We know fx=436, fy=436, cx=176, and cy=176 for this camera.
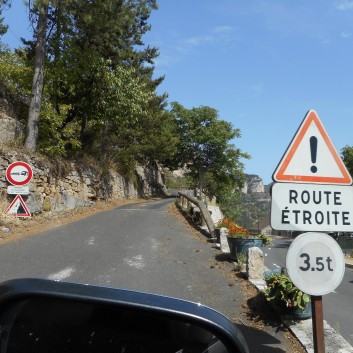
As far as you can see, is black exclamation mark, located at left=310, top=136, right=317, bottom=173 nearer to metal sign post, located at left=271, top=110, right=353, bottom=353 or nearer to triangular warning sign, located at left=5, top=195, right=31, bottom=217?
metal sign post, located at left=271, top=110, right=353, bottom=353

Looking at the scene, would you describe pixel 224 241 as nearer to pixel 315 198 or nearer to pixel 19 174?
Result: pixel 19 174

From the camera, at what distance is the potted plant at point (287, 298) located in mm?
5816

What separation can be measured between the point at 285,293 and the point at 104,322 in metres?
4.81

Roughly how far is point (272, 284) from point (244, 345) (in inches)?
187

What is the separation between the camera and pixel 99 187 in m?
25.1

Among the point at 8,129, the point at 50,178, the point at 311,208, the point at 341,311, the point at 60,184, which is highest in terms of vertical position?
the point at 8,129

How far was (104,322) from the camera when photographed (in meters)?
1.62

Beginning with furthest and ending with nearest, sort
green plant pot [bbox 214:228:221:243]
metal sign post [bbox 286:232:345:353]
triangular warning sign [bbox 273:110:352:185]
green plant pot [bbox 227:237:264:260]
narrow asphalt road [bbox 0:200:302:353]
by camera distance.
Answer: green plant pot [bbox 214:228:221:243], green plant pot [bbox 227:237:264:260], narrow asphalt road [bbox 0:200:302:353], triangular warning sign [bbox 273:110:352:185], metal sign post [bbox 286:232:345:353]

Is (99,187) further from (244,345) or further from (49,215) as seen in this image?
(244,345)

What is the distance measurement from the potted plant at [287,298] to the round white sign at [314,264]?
2222mm

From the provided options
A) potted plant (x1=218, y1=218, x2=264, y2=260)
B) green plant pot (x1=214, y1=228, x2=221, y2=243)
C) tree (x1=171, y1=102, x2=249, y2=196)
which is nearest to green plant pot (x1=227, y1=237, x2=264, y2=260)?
potted plant (x1=218, y1=218, x2=264, y2=260)

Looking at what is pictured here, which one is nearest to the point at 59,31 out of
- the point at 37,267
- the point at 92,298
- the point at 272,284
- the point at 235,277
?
the point at 37,267

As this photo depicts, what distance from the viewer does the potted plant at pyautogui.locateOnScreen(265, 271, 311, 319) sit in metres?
5.82

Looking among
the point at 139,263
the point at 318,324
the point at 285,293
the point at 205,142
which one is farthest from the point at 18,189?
the point at 205,142
